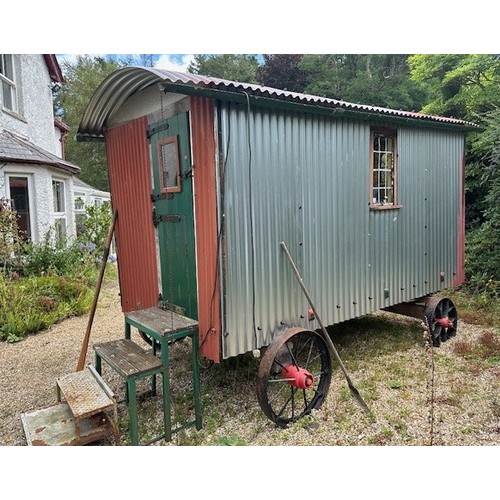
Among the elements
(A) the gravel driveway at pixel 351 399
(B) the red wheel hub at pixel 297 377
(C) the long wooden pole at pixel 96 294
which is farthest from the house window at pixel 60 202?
(B) the red wheel hub at pixel 297 377

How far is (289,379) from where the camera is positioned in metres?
3.35

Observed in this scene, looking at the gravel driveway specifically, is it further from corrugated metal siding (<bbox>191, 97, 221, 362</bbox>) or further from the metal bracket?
the metal bracket

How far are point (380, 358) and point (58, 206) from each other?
868 cm

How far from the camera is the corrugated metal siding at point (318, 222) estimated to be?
130 inches

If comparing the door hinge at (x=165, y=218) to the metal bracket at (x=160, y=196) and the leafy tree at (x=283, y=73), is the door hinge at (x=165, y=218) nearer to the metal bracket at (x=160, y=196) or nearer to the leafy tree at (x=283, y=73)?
the metal bracket at (x=160, y=196)

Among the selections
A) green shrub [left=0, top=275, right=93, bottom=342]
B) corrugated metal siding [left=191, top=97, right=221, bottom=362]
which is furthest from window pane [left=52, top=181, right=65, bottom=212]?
corrugated metal siding [left=191, top=97, right=221, bottom=362]

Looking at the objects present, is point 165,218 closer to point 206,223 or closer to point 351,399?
point 206,223

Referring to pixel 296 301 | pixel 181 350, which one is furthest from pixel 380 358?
pixel 181 350

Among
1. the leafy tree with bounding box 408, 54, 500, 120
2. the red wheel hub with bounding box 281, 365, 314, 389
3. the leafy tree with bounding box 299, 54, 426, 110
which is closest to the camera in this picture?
the red wheel hub with bounding box 281, 365, 314, 389

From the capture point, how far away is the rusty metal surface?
9.48 ft

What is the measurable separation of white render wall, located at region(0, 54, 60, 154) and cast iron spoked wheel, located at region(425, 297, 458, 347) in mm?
8579

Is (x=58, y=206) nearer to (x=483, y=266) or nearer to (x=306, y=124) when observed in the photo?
(x=306, y=124)
